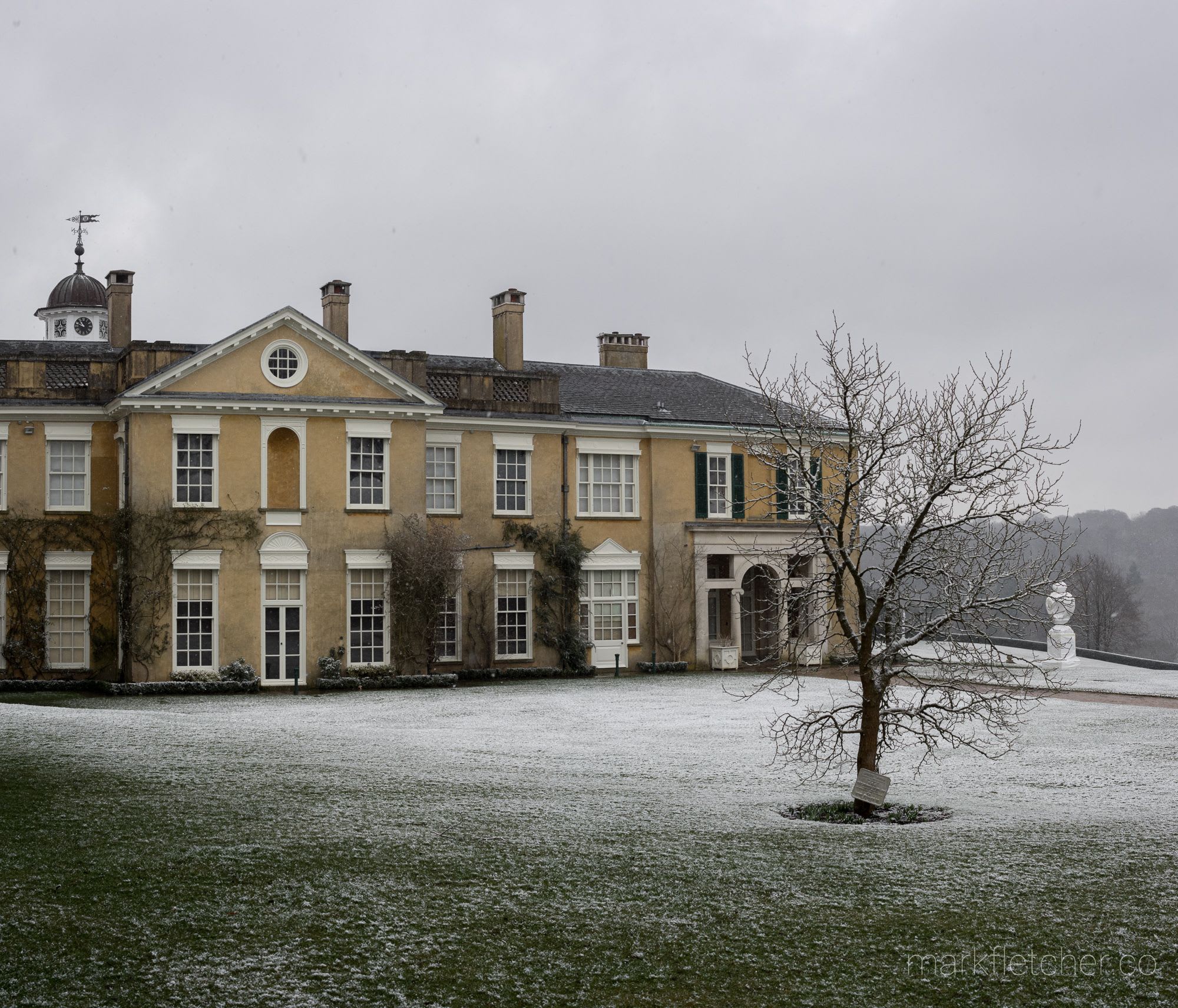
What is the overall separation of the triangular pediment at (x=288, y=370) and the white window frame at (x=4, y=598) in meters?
5.09

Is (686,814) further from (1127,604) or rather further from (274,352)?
(1127,604)

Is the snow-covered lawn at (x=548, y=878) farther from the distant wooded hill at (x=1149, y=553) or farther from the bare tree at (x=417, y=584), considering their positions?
the distant wooded hill at (x=1149, y=553)

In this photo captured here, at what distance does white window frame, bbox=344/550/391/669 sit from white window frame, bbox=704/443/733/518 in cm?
984

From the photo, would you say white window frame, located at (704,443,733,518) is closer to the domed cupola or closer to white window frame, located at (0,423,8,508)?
white window frame, located at (0,423,8,508)

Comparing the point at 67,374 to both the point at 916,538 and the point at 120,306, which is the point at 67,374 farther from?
the point at 916,538

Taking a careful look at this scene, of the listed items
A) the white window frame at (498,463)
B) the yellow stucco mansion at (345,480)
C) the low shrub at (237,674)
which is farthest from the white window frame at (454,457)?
the low shrub at (237,674)

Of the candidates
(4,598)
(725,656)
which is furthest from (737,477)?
(4,598)

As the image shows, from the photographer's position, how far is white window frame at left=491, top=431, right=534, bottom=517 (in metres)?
35.1

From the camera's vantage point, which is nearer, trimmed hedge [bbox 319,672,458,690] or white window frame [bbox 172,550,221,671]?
white window frame [bbox 172,550,221,671]

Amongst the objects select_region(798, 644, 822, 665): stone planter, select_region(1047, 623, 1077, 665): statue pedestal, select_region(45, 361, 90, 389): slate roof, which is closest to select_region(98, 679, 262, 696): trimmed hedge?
select_region(45, 361, 90, 389): slate roof

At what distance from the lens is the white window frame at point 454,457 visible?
34.4 m

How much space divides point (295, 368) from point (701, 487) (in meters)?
11.9

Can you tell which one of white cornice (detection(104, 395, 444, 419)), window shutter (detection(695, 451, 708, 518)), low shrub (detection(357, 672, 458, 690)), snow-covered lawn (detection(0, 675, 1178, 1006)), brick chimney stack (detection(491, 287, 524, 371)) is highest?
brick chimney stack (detection(491, 287, 524, 371))

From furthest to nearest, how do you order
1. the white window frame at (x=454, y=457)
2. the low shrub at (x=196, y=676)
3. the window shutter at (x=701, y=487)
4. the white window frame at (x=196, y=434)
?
the window shutter at (x=701, y=487) → the white window frame at (x=454, y=457) → the white window frame at (x=196, y=434) → the low shrub at (x=196, y=676)
